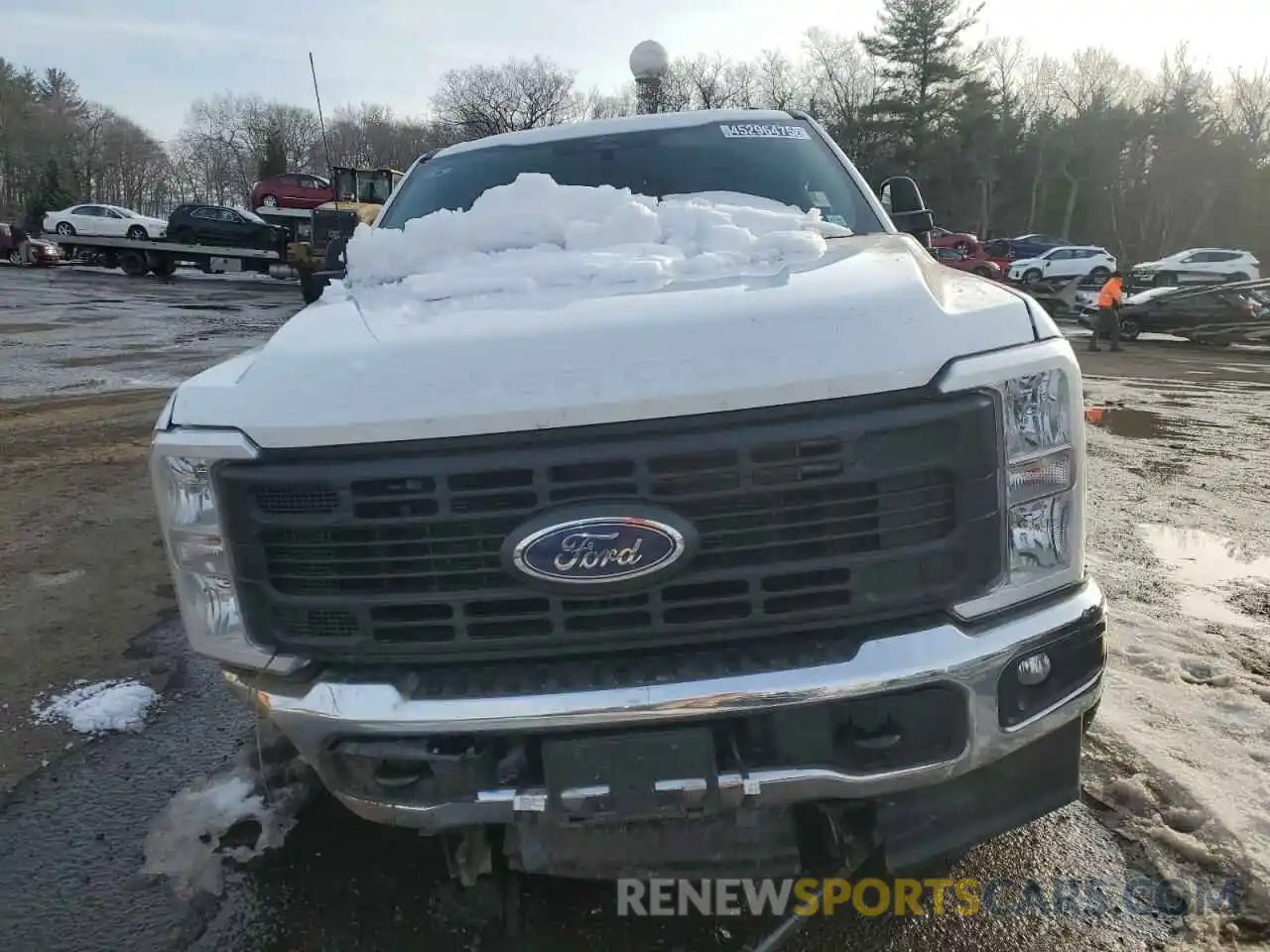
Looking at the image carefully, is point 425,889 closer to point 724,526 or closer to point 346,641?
point 346,641

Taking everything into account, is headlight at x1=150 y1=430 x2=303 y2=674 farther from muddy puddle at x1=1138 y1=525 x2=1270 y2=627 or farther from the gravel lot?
muddy puddle at x1=1138 y1=525 x2=1270 y2=627

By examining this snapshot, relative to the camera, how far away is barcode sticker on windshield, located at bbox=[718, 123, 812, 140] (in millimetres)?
3836

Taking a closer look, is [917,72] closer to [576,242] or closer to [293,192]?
[293,192]

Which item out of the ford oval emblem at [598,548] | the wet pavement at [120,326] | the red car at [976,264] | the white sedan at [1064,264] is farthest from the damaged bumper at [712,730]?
the white sedan at [1064,264]

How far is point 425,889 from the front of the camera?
7.97ft

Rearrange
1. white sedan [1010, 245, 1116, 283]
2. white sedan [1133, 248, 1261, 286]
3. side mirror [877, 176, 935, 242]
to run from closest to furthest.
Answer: side mirror [877, 176, 935, 242], white sedan [1133, 248, 1261, 286], white sedan [1010, 245, 1116, 283]

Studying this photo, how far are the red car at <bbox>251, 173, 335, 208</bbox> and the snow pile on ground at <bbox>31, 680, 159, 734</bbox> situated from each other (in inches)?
1192

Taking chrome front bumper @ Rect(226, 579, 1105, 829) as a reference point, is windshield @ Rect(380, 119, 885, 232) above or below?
above

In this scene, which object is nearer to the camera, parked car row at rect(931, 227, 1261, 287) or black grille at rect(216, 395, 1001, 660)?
black grille at rect(216, 395, 1001, 660)

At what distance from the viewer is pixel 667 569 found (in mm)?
1843

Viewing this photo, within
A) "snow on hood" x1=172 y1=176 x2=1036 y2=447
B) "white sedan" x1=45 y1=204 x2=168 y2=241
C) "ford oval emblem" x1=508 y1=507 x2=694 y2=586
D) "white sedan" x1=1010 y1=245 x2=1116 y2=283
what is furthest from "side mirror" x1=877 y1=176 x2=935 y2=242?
"white sedan" x1=1010 y1=245 x2=1116 y2=283

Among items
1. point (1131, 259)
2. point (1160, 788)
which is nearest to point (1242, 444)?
point (1160, 788)

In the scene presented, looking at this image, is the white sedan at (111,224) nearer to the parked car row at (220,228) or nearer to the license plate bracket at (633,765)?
the parked car row at (220,228)

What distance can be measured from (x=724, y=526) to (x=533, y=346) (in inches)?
20.8
